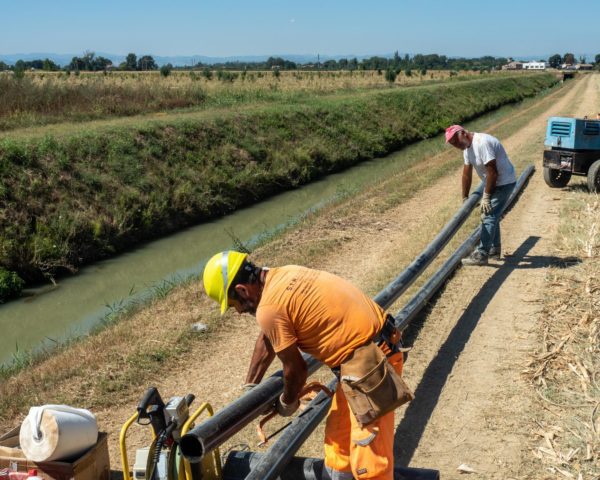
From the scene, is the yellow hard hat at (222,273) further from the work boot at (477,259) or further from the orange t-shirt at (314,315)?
the work boot at (477,259)

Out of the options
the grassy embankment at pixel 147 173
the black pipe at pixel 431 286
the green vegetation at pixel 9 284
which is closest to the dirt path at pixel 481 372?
the black pipe at pixel 431 286

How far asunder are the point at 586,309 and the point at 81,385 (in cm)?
527

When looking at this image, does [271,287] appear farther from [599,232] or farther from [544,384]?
[599,232]

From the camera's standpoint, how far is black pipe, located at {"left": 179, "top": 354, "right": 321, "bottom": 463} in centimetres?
352

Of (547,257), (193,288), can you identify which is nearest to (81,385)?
(193,288)

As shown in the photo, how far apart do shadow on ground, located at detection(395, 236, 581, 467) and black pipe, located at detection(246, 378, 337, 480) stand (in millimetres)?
766

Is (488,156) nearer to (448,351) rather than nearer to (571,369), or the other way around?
(448,351)

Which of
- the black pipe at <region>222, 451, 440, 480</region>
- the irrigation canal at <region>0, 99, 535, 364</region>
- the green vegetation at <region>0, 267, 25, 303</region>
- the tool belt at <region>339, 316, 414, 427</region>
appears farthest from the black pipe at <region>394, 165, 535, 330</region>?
the green vegetation at <region>0, 267, 25, 303</region>

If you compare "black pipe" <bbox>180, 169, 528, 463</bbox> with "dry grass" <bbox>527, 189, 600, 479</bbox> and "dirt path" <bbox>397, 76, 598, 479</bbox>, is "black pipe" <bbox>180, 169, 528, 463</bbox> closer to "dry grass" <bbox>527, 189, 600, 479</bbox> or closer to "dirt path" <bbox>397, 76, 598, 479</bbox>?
"dirt path" <bbox>397, 76, 598, 479</bbox>

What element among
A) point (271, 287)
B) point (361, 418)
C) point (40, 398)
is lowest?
point (40, 398)

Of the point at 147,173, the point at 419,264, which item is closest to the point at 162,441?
the point at 419,264

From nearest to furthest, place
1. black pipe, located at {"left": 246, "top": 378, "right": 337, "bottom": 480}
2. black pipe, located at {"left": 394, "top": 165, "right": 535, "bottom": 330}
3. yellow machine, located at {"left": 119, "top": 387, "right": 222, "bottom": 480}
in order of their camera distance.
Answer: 1. yellow machine, located at {"left": 119, "top": 387, "right": 222, "bottom": 480}
2. black pipe, located at {"left": 246, "top": 378, "right": 337, "bottom": 480}
3. black pipe, located at {"left": 394, "top": 165, "right": 535, "bottom": 330}

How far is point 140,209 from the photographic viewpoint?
1505cm

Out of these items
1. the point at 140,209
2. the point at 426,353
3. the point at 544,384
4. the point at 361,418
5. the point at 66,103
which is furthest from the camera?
the point at 66,103
